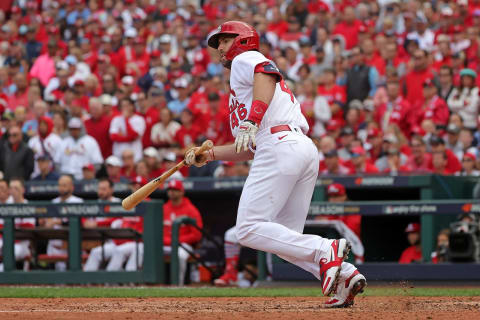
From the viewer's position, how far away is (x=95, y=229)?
10.7m

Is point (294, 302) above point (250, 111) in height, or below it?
below

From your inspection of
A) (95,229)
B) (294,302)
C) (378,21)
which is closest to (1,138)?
(95,229)

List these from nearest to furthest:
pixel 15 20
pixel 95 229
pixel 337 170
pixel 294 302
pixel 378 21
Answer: pixel 294 302, pixel 95 229, pixel 337 170, pixel 378 21, pixel 15 20

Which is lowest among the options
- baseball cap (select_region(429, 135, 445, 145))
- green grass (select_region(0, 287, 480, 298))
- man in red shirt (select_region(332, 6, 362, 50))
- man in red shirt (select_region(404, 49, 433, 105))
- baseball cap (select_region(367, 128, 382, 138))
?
green grass (select_region(0, 287, 480, 298))

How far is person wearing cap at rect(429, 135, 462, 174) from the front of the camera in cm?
1138

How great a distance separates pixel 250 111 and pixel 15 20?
15.0 metres

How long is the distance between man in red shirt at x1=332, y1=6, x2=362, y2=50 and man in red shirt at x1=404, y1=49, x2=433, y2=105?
2074mm

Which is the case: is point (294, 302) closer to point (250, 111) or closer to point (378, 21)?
point (250, 111)

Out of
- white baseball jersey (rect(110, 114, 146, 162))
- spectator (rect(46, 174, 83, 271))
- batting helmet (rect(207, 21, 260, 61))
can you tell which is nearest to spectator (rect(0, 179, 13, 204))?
spectator (rect(46, 174, 83, 271))

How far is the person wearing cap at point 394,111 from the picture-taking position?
12961 mm

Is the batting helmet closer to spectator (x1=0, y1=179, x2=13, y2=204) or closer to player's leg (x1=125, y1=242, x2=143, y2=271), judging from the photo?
player's leg (x1=125, y1=242, x2=143, y2=271)

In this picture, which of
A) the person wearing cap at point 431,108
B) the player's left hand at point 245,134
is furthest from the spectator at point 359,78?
the player's left hand at point 245,134

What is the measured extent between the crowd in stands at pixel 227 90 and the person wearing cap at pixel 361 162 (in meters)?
0.01

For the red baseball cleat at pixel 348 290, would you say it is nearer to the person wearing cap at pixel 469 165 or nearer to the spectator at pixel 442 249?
the spectator at pixel 442 249
